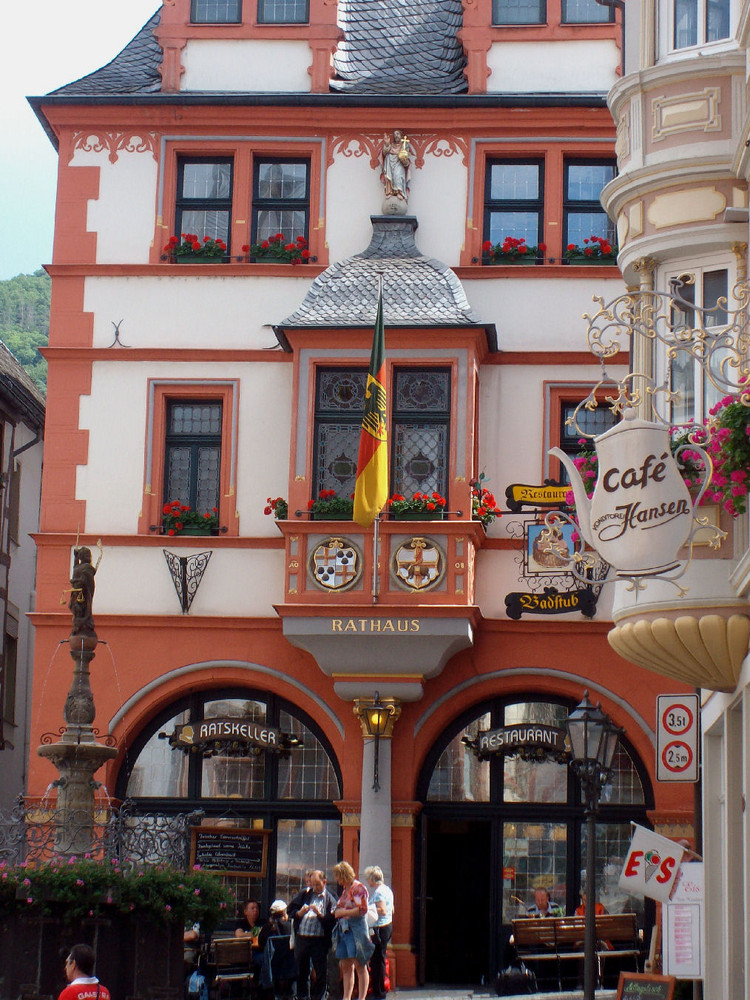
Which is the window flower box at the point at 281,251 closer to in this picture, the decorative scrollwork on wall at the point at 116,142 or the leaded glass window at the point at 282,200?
the leaded glass window at the point at 282,200

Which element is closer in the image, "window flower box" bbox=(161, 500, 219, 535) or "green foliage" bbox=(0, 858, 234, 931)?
"green foliage" bbox=(0, 858, 234, 931)

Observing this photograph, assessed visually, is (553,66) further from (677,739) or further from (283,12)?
(677,739)

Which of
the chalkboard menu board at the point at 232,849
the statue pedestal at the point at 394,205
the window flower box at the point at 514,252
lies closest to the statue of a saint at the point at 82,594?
the chalkboard menu board at the point at 232,849

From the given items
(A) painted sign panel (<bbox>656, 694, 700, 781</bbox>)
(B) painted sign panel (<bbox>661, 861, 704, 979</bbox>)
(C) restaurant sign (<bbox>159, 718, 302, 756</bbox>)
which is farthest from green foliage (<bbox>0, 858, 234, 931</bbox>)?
(C) restaurant sign (<bbox>159, 718, 302, 756</bbox>)

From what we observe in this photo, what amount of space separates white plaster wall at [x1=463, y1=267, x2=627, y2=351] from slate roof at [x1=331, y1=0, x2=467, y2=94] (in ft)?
10.3

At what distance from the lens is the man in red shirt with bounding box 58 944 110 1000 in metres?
11.8

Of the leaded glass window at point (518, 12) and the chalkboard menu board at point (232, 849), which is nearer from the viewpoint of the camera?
the chalkboard menu board at point (232, 849)

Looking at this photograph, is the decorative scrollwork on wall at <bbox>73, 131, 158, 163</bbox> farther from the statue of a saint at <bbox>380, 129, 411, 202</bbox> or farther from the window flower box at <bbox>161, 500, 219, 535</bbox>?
the window flower box at <bbox>161, 500, 219, 535</bbox>

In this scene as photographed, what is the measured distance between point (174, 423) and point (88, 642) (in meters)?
7.27

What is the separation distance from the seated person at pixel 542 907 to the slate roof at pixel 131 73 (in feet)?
40.7

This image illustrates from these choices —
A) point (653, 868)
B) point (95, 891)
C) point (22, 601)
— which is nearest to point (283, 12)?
point (22, 601)

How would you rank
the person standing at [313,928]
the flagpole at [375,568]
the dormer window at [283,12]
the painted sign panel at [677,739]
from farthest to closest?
the dormer window at [283,12]
the flagpole at [375,568]
the person standing at [313,928]
the painted sign panel at [677,739]

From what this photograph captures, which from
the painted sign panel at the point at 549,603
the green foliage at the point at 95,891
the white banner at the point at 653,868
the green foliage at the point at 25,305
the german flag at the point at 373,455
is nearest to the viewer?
the white banner at the point at 653,868

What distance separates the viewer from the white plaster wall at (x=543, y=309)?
85.1ft
